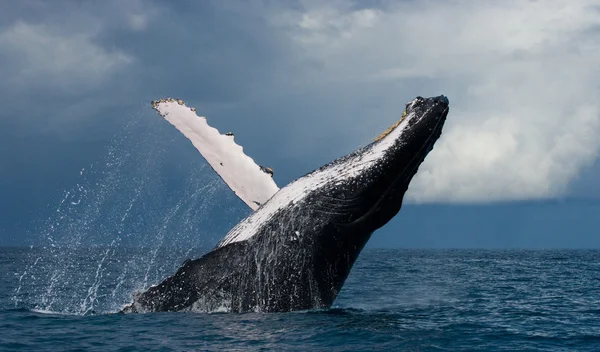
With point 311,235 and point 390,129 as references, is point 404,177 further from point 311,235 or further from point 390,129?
point 311,235

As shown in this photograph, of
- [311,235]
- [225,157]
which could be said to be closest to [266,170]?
[225,157]

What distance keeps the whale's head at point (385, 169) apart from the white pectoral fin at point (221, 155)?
4.46ft

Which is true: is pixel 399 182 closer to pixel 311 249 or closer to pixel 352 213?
pixel 352 213

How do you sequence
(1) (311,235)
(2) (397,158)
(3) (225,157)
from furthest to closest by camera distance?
(3) (225,157)
(1) (311,235)
(2) (397,158)

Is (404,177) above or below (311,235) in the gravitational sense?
above

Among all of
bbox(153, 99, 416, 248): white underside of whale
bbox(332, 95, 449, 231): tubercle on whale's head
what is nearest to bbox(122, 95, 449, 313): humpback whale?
bbox(332, 95, 449, 231): tubercle on whale's head

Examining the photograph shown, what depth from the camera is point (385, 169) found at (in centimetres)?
917

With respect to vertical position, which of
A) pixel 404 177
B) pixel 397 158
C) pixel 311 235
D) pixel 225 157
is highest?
pixel 225 157

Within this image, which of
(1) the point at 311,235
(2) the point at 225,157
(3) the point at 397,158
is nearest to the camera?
(3) the point at 397,158

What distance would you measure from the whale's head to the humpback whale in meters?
0.01

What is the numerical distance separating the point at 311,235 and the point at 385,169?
4.43 feet

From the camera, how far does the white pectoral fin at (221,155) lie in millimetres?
10328

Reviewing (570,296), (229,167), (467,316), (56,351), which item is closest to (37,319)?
(56,351)

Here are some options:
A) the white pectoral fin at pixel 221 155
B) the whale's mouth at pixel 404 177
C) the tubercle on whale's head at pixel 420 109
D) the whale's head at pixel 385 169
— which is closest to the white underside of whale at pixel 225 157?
the white pectoral fin at pixel 221 155
